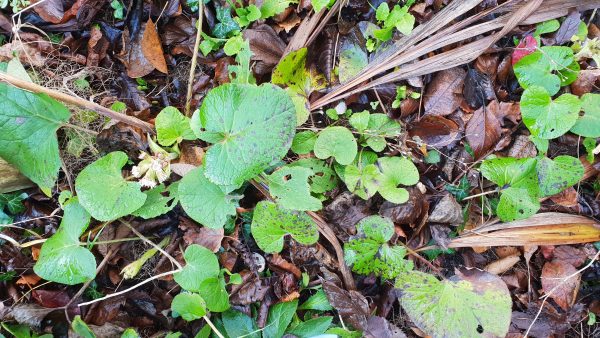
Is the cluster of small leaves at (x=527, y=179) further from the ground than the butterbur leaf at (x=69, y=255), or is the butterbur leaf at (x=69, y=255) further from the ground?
the cluster of small leaves at (x=527, y=179)

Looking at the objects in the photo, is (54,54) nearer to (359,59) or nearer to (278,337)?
(359,59)

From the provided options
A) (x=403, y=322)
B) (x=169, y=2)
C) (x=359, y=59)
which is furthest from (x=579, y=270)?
(x=169, y=2)

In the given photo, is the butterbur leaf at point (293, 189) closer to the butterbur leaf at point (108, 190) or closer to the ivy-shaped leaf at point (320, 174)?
the ivy-shaped leaf at point (320, 174)

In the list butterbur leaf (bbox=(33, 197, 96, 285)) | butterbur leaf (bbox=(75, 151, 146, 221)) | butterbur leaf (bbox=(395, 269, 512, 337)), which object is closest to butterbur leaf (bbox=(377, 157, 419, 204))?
butterbur leaf (bbox=(395, 269, 512, 337))

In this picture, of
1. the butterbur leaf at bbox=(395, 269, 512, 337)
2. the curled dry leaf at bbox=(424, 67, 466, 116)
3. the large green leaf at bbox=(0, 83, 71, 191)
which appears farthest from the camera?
the curled dry leaf at bbox=(424, 67, 466, 116)

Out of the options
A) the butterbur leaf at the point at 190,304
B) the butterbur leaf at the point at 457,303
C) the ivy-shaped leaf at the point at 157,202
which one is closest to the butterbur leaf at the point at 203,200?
the ivy-shaped leaf at the point at 157,202

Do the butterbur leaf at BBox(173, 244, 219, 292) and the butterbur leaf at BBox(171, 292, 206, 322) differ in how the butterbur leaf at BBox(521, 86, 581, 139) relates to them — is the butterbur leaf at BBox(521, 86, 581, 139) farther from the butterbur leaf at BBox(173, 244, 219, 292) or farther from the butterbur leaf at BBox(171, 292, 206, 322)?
the butterbur leaf at BBox(171, 292, 206, 322)
